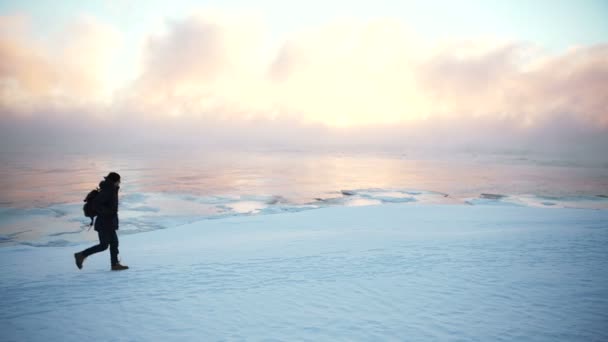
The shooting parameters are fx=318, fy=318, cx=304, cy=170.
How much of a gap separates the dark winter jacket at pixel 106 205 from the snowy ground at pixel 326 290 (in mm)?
950

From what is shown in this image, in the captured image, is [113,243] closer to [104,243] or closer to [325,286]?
[104,243]

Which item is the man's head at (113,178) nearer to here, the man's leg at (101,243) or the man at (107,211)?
the man at (107,211)

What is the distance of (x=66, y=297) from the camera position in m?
4.73

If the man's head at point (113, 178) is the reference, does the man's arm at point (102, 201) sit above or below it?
below

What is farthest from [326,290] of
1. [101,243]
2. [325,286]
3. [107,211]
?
[101,243]

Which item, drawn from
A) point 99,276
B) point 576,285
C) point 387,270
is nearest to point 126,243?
point 99,276

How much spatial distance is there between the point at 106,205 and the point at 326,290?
3902 mm

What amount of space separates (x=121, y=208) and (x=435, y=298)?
60.6ft

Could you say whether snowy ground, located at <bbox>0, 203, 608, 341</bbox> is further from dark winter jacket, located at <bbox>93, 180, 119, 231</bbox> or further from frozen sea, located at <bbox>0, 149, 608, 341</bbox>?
dark winter jacket, located at <bbox>93, 180, 119, 231</bbox>

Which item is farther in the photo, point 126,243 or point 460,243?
point 126,243

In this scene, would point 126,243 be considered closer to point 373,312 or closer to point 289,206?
point 373,312

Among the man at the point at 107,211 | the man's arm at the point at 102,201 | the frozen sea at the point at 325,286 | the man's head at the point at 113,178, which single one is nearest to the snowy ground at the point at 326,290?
the frozen sea at the point at 325,286

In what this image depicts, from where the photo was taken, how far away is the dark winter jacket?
5.27m

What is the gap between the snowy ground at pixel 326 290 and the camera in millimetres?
3760
